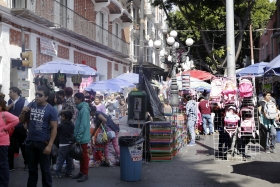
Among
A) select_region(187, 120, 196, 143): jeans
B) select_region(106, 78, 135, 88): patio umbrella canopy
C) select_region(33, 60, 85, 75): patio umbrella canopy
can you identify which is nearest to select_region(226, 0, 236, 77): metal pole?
select_region(187, 120, 196, 143): jeans

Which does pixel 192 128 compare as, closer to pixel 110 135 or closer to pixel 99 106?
pixel 99 106

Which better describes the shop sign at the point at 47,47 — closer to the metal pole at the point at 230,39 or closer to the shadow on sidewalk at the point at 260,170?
the metal pole at the point at 230,39

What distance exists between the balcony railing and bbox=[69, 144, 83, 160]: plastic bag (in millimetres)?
8920

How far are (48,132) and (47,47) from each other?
12.6 meters

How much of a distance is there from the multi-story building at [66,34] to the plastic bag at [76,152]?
8427 millimetres

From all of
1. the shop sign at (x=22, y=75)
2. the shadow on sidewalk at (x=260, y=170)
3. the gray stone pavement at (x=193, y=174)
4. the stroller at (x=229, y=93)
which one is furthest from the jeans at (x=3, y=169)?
the shop sign at (x=22, y=75)

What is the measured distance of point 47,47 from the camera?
18.4m

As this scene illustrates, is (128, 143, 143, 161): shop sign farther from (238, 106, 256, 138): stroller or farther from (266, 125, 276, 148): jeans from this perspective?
(266, 125, 276, 148): jeans

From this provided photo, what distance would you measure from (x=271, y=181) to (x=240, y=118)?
2286mm

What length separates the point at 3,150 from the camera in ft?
21.4

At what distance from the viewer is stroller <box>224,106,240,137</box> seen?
383 inches

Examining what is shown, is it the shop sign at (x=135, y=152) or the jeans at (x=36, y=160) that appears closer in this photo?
the jeans at (x=36, y=160)

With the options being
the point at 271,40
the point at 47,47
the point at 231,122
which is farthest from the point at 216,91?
the point at 271,40

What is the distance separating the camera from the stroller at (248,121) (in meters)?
9.69
